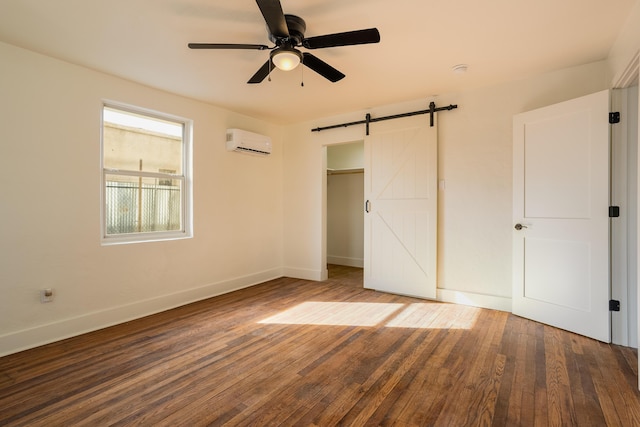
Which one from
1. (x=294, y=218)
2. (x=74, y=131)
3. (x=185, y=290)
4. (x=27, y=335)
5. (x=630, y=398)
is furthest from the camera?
(x=294, y=218)

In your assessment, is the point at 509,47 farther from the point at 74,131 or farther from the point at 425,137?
the point at 74,131

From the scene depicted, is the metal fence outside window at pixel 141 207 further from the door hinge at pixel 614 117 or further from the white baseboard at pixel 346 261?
the door hinge at pixel 614 117

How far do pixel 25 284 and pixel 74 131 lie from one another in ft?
4.75

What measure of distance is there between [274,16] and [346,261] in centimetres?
523

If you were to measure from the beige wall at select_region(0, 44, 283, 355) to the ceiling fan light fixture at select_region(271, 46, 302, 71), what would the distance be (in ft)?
6.83

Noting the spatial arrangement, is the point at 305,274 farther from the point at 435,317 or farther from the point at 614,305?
the point at 614,305

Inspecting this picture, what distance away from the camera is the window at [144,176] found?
3309 mm

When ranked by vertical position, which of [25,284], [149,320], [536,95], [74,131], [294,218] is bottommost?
[149,320]

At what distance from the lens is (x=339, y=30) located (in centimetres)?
244

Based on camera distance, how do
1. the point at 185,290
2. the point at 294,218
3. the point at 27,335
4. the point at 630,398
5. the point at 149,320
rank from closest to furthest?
the point at 630,398 → the point at 27,335 → the point at 149,320 → the point at 185,290 → the point at 294,218

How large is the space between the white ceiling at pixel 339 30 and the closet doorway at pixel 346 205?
2894 millimetres

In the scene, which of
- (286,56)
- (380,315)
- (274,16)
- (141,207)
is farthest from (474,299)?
(141,207)

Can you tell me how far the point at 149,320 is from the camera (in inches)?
130

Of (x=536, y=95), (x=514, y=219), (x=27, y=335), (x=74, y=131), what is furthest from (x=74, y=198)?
(x=536, y=95)
